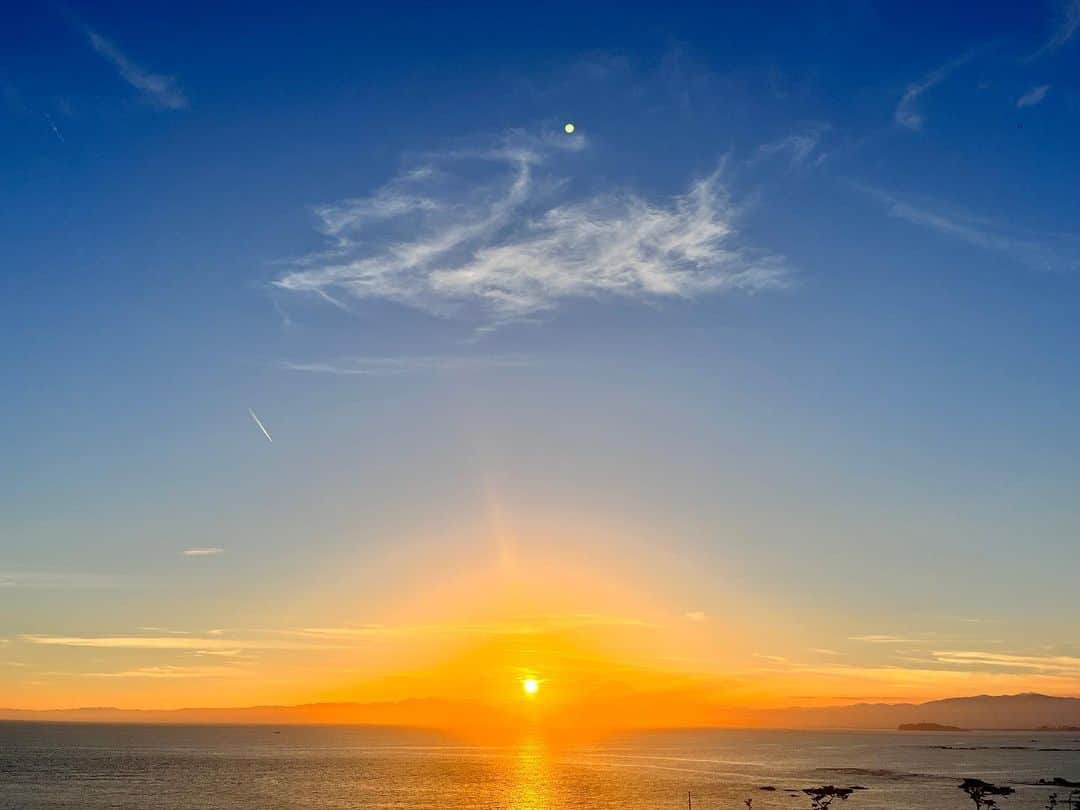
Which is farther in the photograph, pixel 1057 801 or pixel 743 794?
pixel 743 794

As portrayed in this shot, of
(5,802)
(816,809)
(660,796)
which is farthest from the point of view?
(660,796)

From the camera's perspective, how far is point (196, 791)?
18388 centimetres

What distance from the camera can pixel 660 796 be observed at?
181m

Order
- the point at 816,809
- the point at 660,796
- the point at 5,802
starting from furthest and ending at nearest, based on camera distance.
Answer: the point at 660,796 → the point at 5,802 → the point at 816,809

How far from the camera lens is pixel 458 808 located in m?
161

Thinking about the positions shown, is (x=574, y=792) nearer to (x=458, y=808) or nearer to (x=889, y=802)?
(x=458, y=808)

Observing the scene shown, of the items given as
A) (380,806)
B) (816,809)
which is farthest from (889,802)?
(380,806)

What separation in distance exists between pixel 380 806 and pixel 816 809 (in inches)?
2848

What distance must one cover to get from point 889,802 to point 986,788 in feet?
67.2

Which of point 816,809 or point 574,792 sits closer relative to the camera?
point 816,809

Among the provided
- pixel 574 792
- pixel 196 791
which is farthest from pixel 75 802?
pixel 574 792

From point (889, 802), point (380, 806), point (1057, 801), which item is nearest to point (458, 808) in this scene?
point (380, 806)

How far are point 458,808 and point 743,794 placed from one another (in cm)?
5906

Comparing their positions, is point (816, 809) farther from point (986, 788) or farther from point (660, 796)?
point (660, 796)
